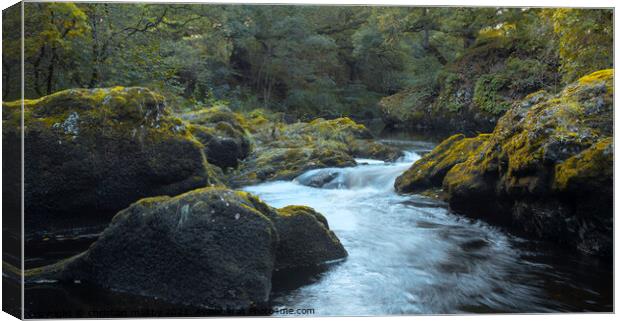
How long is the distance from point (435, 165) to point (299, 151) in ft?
6.34

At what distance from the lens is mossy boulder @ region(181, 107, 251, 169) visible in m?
7.14

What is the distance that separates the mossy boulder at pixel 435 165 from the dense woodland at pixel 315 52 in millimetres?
1092

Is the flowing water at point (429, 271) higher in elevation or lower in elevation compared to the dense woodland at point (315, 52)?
lower

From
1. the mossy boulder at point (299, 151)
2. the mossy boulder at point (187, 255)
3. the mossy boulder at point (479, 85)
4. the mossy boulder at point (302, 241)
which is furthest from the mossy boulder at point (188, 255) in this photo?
the mossy boulder at point (479, 85)

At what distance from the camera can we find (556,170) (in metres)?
5.82

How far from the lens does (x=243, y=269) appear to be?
4.69m

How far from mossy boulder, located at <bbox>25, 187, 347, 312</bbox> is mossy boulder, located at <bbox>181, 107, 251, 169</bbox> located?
7.22 feet

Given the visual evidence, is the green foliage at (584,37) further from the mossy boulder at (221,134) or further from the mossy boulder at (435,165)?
the mossy boulder at (221,134)

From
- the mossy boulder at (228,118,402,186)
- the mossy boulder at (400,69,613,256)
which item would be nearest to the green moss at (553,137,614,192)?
the mossy boulder at (400,69,613,256)

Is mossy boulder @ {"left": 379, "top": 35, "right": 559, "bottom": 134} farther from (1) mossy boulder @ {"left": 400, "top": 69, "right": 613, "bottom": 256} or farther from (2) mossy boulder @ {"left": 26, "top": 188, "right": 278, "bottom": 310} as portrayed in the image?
(2) mossy boulder @ {"left": 26, "top": 188, "right": 278, "bottom": 310}

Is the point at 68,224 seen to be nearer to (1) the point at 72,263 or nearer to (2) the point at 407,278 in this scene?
(1) the point at 72,263

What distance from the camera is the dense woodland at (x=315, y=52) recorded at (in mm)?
5453

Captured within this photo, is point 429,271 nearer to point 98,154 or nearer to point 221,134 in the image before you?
point 98,154

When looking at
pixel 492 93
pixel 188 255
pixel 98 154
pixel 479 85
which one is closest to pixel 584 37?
pixel 492 93
